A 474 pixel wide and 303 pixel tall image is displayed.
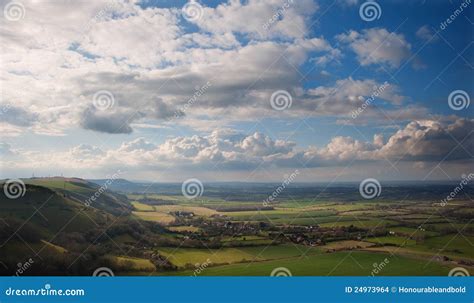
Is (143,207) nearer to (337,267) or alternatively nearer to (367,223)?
(337,267)

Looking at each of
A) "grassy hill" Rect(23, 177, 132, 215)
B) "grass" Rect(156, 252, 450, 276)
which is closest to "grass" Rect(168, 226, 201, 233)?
"grass" Rect(156, 252, 450, 276)

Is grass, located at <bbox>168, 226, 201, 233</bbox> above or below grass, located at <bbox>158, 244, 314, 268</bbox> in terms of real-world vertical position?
above

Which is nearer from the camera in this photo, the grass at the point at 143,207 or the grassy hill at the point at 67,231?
the grassy hill at the point at 67,231

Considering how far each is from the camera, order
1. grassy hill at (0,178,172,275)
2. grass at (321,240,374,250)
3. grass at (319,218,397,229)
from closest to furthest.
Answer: grassy hill at (0,178,172,275), grass at (321,240,374,250), grass at (319,218,397,229)

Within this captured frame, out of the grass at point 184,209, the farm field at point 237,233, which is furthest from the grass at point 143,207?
the grass at point 184,209

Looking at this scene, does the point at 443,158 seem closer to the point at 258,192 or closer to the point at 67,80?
the point at 258,192

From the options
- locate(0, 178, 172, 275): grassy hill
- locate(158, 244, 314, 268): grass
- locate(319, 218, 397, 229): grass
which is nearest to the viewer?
locate(0, 178, 172, 275): grassy hill

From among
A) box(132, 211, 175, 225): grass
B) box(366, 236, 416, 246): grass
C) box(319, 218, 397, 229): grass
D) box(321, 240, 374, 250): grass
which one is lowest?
box(366, 236, 416, 246): grass

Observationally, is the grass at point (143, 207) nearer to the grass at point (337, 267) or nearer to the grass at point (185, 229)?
the grass at point (185, 229)

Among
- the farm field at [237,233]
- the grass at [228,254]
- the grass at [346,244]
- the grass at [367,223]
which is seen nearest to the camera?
the farm field at [237,233]

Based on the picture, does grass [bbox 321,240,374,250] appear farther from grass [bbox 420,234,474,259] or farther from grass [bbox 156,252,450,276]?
grass [bbox 420,234,474,259]

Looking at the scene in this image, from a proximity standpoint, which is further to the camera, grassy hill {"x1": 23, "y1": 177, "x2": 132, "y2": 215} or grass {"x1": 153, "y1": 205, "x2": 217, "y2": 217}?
grass {"x1": 153, "y1": 205, "x2": 217, "y2": 217}

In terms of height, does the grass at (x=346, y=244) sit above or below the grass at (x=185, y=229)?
below
